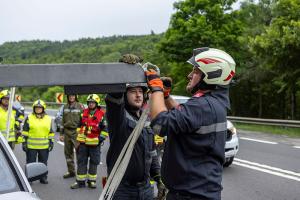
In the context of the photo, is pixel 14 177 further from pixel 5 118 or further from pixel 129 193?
pixel 5 118

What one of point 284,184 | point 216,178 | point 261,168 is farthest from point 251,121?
point 216,178

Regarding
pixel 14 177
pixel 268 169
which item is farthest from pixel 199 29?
pixel 14 177

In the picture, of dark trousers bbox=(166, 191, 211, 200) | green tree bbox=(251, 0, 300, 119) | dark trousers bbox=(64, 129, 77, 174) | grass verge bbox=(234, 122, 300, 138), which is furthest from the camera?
green tree bbox=(251, 0, 300, 119)

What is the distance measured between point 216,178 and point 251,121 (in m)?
18.6

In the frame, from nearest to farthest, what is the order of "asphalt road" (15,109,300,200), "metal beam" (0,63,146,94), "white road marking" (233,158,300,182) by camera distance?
"metal beam" (0,63,146,94), "asphalt road" (15,109,300,200), "white road marking" (233,158,300,182)

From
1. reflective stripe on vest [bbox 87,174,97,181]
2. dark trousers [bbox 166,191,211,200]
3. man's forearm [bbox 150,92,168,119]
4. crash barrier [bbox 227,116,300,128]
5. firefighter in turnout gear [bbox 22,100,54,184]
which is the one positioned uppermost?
man's forearm [bbox 150,92,168,119]

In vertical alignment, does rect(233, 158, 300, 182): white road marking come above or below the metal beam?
below

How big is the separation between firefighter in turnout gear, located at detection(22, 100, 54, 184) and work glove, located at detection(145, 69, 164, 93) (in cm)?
666

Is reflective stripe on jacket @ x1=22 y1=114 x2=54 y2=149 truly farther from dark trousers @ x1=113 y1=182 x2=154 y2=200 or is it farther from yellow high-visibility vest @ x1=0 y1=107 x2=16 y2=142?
dark trousers @ x1=113 y1=182 x2=154 y2=200

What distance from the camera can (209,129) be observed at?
299 cm

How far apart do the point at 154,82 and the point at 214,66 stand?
0.41 m

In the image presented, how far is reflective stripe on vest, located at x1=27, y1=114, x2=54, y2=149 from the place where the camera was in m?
9.27

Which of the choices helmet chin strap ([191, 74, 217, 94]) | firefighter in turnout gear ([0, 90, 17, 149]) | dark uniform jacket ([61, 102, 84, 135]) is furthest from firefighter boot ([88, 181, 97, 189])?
helmet chin strap ([191, 74, 217, 94])

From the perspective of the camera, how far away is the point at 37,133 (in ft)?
30.4
